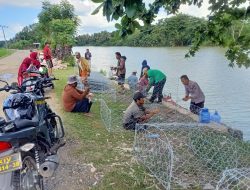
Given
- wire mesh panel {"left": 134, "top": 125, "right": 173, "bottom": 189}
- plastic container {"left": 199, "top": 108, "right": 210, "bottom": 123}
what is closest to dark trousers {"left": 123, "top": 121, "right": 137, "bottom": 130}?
wire mesh panel {"left": 134, "top": 125, "right": 173, "bottom": 189}

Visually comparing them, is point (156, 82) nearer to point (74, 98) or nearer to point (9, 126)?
point (74, 98)

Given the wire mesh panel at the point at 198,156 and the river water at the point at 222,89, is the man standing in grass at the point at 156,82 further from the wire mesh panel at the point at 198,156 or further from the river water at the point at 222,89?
the wire mesh panel at the point at 198,156

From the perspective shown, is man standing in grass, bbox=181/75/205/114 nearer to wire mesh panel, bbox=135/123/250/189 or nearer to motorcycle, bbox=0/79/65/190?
wire mesh panel, bbox=135/123/250/189

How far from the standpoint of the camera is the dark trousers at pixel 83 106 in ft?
27.2

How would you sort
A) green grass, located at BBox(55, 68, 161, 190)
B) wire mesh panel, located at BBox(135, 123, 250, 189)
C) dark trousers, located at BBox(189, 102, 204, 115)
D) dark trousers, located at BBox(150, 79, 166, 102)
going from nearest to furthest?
green grass, located at BBox(55, 68, 161, 190), wire mesh panel, located at BBox(135, 123, 250, 189), dark trousers, located at BBox(189, 102, 204, 115), dark trousers, located at BBox(150, 79, 166, 102)

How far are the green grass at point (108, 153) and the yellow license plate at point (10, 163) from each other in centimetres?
141

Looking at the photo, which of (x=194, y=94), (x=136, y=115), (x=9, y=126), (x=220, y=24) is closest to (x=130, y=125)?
(x=136, y=115)

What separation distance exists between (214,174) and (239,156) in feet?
2.24

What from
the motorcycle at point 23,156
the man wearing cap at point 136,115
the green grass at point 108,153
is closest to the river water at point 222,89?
the man wearing cap at point 136,115

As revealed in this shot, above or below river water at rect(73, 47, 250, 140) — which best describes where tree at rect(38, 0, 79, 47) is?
above

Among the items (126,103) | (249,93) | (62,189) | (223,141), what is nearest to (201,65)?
(249,93)

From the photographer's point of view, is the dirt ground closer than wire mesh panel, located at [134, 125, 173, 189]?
Yes

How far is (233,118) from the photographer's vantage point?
12945 mm

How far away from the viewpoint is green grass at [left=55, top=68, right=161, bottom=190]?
181 inches
